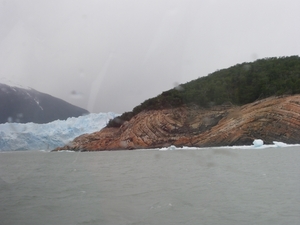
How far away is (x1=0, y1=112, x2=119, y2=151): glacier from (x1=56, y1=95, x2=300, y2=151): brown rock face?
5566mm

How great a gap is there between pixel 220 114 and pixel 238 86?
19.6ft

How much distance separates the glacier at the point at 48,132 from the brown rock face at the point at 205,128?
557 cm

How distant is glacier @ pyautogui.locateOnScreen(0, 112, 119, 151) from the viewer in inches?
2257

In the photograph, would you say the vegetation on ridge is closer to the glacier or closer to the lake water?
the glacier

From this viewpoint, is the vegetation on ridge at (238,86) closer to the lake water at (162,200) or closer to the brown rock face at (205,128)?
the brown rock face at (205,128)

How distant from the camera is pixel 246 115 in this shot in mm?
43594

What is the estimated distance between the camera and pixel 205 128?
4697 cm

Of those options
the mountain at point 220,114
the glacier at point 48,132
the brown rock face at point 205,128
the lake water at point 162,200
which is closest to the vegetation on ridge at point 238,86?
the mountain at point 220,114

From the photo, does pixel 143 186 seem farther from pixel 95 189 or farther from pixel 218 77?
pixel 218 77

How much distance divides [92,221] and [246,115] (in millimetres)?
36966

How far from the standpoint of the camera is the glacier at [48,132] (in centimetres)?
5732

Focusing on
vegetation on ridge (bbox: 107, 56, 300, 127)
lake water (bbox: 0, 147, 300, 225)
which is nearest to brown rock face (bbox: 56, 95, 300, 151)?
vegetation on ridge (bbox: 107, 56, 300, 127)

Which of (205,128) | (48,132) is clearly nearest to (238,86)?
(205,128)

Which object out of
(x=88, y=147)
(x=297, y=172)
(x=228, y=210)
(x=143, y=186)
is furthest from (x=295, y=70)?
(x=228, y=210)
